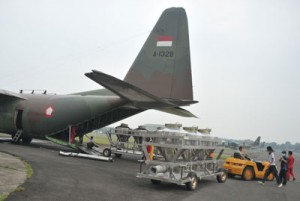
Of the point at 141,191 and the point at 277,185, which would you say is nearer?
the point at 141,191

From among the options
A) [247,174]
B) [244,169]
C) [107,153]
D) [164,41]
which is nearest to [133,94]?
[164,41]

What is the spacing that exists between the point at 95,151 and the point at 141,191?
11.6 meters

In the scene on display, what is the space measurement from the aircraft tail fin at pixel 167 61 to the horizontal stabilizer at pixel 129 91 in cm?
106

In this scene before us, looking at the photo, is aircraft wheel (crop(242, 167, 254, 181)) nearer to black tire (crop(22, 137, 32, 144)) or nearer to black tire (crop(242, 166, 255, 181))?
black tire (crop(242, 166, 255, 181))

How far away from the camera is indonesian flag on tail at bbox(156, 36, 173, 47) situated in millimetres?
20469

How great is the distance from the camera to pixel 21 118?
24.6m

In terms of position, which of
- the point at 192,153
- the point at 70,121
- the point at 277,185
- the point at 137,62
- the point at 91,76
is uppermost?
the point at 137,62

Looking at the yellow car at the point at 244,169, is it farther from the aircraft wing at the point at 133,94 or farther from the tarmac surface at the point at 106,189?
the aircraft wing at the point at 133,94

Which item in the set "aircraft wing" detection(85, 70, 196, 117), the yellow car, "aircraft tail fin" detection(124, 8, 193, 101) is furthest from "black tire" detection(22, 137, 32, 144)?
the yellow car

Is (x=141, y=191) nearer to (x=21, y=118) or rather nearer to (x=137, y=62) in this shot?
(x=137, y=62)

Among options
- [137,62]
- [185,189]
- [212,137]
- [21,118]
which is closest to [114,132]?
[137,62]

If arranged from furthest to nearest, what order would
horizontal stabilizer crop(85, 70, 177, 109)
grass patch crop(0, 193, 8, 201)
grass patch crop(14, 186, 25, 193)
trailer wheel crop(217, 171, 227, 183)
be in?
trailer wheel crop(217, 171, 227, 183), horizontal stabilizer crop(85, 70, 177, 109), grass patch crop(14, 186, 25, 193), grass patch crop(0, 193, 8, 201)

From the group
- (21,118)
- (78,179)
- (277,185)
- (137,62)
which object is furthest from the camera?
(21,118)

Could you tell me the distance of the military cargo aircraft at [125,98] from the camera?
63.6 feet
